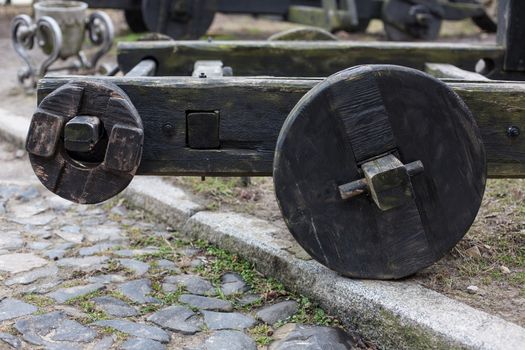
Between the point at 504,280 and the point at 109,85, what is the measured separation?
1616 millimetres

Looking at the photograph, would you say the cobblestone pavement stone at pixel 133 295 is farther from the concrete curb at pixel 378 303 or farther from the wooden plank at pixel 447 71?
the wooden plank at pixel 447 71

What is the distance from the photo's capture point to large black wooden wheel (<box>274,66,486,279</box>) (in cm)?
268

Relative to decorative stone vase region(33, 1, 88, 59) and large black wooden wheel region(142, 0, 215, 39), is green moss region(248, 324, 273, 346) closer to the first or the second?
decorative stone vase region(33, 1, 88, 59)

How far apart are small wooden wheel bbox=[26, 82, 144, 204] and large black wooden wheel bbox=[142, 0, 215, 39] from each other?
557 cm

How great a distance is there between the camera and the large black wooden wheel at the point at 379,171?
2682 mm

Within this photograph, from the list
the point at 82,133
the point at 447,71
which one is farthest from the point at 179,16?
the point at 82,133

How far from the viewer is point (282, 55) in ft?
14.5

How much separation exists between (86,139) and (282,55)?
1853 millimetres

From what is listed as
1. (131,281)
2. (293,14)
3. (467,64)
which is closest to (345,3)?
A: (293,14)

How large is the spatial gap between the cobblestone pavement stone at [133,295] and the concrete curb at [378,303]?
0.06m

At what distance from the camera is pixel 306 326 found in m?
2.87

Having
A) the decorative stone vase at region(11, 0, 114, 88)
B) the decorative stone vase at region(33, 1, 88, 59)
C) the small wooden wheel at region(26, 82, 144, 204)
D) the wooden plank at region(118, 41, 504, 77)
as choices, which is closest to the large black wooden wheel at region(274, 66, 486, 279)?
the small wooden wheel at region(26, 82, 144, 204)

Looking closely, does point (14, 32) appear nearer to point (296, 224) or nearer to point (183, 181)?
point (183, 181)

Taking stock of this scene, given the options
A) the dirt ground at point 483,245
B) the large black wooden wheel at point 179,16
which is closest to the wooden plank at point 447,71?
the dirt ground at point 483,245
